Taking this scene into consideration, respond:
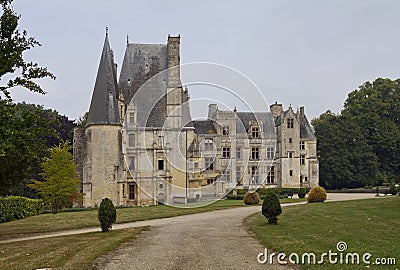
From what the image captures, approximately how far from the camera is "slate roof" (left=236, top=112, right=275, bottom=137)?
52562 millimetres

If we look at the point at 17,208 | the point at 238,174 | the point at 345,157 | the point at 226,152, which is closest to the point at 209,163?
the point at 226,152

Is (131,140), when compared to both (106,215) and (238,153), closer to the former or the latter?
(238,153)

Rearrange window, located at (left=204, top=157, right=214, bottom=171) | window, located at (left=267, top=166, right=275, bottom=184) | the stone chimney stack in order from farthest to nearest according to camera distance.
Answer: the stone chimney stack, window, located at (left=267, top=166, right=275, bottom=184), window, located at (left=204, top=157, right=214, bottom=171)

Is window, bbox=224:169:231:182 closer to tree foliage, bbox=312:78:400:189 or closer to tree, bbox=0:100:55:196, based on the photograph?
tree foliage, bbox=312:78:400:189

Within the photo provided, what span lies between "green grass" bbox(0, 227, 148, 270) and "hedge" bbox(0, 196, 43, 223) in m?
10.2

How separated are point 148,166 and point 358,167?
953 inches

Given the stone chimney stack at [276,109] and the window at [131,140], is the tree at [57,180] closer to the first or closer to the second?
the window at [131,140]

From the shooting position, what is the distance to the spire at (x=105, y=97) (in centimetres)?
4022

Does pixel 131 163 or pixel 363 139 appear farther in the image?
pixel 363 139

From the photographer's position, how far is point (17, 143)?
1609 cm

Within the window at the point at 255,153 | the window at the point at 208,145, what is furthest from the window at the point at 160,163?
the window at the point at 255,153

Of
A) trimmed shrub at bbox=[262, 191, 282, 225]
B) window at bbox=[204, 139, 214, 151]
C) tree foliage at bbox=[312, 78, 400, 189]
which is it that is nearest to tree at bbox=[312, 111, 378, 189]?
tree foliage at bbox=[312, 78, 400, 189]

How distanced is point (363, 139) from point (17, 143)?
46.2m

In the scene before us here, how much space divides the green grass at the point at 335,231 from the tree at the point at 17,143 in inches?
318
